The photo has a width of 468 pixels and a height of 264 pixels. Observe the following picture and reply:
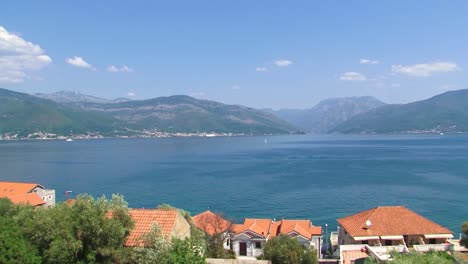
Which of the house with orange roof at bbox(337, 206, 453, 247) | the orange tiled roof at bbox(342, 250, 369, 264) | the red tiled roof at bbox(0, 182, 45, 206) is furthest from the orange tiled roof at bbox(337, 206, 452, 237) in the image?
the red tiled roof at bbox(0, 182, 45, 206)

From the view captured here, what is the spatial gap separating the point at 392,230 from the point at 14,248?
95.0ft

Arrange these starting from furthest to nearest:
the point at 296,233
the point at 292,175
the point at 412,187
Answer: the point at 292,175 → the point at 412,187 → the point at 296,233

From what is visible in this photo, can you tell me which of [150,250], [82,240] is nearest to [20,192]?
[82,240]

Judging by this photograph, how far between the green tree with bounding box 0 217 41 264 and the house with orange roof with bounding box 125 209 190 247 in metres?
4.58

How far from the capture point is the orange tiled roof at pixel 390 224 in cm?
3566

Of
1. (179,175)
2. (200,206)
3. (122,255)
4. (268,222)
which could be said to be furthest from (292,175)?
(122,255)

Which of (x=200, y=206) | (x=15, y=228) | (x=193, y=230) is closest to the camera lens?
(x=15, y=228)

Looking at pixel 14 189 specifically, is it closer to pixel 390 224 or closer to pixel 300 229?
pixel 300 229

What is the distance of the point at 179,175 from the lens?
113688 millimetres

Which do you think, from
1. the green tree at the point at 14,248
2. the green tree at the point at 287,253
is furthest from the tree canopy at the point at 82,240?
the green tree at the point at 287,253

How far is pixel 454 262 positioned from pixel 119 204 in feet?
55.2

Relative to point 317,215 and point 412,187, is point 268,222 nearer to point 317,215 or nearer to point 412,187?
point 317,215

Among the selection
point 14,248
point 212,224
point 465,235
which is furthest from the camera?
point 212,224

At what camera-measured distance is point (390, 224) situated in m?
37.0
